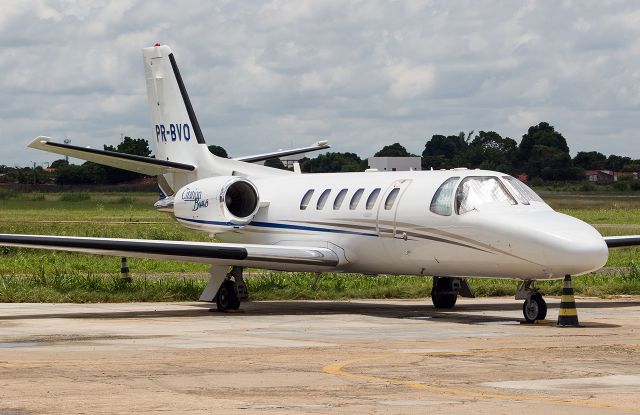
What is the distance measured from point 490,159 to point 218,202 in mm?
90506

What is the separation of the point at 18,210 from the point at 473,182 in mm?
69553

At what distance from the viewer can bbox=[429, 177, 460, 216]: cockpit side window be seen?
69.4 feet

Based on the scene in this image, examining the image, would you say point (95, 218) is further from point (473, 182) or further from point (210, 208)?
point (473, 182)

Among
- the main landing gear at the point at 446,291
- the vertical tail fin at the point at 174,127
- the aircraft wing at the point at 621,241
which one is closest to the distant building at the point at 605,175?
the vertical tail fin at the point at 174,127

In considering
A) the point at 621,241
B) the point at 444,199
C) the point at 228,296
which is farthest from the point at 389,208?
the point at 621,241

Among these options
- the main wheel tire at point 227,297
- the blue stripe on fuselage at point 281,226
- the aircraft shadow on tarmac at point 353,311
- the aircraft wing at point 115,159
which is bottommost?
the aircraft shadow on tarmac at point 353,311

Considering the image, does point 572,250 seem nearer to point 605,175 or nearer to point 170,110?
point 170,110

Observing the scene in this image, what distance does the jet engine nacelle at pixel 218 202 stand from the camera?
25109 millimetres

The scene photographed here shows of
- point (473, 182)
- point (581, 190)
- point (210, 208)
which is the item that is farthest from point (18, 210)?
point (473, 182)

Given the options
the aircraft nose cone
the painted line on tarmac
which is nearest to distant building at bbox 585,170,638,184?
the aircraft nose cone

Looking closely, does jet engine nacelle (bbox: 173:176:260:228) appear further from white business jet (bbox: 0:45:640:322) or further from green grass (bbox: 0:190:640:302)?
green grass (bbox: 0:190:640:302)

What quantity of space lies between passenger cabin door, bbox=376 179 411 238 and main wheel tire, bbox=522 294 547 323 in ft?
9.75

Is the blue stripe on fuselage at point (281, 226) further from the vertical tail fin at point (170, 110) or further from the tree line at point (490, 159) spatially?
the tree line at point (490, 159)

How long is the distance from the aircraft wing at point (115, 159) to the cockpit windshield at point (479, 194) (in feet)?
22.8
